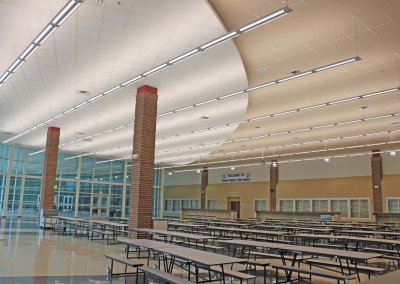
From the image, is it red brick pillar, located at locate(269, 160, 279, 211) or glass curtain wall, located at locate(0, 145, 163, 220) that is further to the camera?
red brick pillar, located at locate(269, 160, 279, 211)

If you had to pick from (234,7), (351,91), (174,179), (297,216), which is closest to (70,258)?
(234,7)

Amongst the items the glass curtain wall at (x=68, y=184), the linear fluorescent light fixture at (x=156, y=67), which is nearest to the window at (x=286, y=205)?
the glass curtain wall at (x=68, y=184)

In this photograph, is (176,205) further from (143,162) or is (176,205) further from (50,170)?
(143,162)

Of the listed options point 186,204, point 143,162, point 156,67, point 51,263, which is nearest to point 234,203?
point 186,204

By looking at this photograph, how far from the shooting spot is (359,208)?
77.3 feet

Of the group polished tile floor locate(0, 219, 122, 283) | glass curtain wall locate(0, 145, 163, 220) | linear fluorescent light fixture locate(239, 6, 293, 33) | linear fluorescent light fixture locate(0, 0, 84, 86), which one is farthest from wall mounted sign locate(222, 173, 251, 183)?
linear fluorescent light fixture locate(239, 6, 293, 33)

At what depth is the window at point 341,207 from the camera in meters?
24.1

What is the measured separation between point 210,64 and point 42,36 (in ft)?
13.7

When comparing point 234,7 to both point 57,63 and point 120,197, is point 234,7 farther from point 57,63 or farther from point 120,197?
point 120,197

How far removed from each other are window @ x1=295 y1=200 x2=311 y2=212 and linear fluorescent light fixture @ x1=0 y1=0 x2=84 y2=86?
21.2 m

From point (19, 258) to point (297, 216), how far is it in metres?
17.6

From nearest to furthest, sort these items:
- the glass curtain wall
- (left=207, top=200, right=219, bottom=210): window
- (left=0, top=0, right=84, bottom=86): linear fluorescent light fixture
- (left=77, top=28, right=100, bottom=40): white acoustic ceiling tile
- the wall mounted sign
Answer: (left=0, top=0, right=84, bottom=86): linear fluorescent light fixture
(left=77, top=28, right=100, bottom=40): white acoustic ceiling tile
the glass curtain wall
the wall mounted sign
(left=207, top=200, right=219, bottom=210): window

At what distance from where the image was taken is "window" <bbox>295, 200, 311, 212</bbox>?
85.7ft

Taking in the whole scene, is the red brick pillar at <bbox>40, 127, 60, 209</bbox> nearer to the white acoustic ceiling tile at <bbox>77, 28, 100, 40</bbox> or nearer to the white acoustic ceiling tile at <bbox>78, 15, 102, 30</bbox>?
the white acoustic ceiling tile at <bbox>77, 28, 100, 40</bbox>
